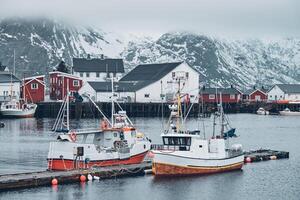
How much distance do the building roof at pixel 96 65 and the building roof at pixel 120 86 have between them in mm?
10363

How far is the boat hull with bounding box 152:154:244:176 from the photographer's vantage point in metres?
45.5

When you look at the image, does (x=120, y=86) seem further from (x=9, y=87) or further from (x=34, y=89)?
(x=9, y=87)

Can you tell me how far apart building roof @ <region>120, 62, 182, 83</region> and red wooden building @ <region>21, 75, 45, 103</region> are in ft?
54.8

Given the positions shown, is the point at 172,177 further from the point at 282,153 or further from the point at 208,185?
the point at 282,153

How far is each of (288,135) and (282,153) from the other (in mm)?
25801

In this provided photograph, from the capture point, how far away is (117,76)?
458ft

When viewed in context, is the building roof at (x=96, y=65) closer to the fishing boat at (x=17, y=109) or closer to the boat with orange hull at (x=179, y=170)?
the fishing boat at (x=17, y=109)

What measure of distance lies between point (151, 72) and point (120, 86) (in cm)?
860

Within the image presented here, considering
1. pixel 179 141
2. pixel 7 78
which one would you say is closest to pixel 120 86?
pixel 7 78

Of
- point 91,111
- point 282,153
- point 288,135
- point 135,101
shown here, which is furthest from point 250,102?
point 282,153

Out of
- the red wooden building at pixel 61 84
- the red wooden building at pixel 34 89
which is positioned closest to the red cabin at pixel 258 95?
the red wooden building at pixel 61 84

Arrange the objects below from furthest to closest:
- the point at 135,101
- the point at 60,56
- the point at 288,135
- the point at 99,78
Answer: the point at 60,56 < the point at 99,78 < the point at 135,101 < the point at 288,135

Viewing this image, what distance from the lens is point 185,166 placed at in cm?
4600

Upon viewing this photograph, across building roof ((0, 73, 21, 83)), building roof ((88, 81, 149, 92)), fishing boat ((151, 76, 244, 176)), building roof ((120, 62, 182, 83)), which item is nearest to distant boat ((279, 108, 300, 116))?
building roof ((120, 62, 182, 83))
